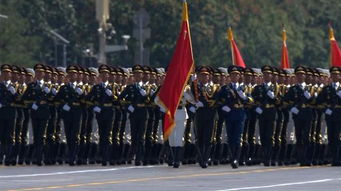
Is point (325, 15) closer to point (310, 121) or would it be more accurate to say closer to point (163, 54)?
point (163, 54)

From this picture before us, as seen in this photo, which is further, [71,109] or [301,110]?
[71,109]

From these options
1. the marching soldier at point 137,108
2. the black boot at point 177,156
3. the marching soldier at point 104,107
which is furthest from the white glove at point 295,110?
the marching soldier at point 104,107

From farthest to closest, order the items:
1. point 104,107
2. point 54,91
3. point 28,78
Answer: point 28,78 < point 54,91 < point 104,107

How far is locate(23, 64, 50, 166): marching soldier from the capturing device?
1308 inches

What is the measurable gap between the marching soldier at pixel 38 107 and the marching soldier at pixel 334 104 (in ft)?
14.5

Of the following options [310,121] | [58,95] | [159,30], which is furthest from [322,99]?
[159,30]

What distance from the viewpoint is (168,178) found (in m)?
28.7

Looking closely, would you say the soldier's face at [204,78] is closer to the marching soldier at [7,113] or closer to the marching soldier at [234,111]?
the marching soldier at [234,111]

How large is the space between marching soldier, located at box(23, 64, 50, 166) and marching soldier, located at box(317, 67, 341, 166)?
4.43 m

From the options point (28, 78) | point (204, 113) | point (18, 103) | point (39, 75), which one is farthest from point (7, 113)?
point (204, 113)

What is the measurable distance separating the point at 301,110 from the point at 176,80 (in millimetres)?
2028

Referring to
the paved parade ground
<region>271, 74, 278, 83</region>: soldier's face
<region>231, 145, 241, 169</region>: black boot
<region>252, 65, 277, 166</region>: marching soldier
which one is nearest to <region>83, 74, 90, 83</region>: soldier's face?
the paved parade ground

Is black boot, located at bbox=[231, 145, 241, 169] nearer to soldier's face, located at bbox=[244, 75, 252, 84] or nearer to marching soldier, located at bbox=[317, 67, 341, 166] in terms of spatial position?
soldier's face, located at bbox=[244, 75, 252, 84]

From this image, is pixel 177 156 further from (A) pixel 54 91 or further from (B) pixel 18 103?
(B) pixel 18 103
